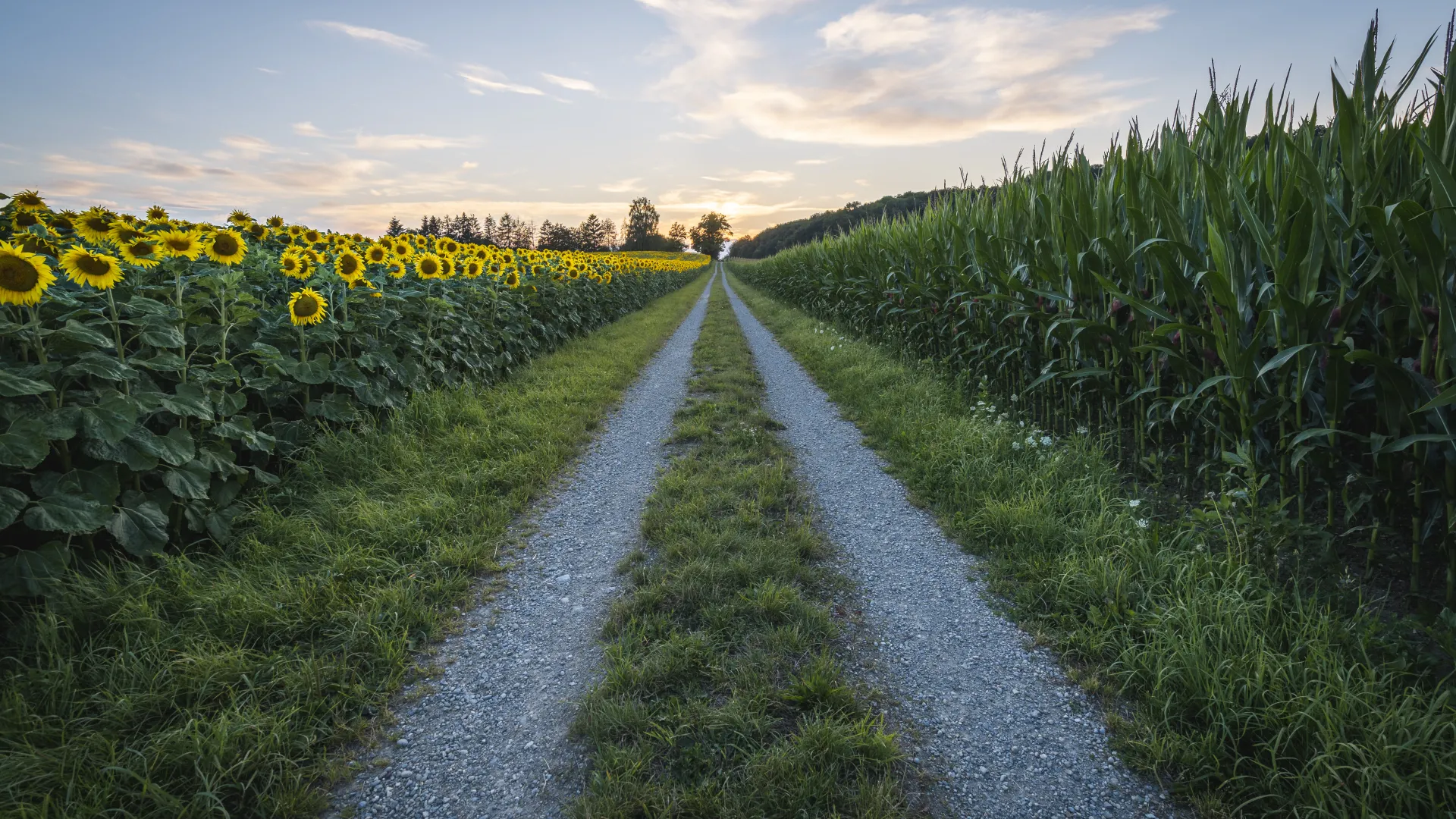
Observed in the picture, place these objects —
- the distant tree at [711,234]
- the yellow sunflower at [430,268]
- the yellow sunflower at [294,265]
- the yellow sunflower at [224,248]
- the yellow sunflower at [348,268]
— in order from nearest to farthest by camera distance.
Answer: the yellow sunflower at [224,248]
the yellow sunflower at [294,265]
the yellow sunflower at [348,268]
the yellow sunflower at [430,268]
the distant tree at [711,234]

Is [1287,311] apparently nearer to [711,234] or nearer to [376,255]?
[376,255]

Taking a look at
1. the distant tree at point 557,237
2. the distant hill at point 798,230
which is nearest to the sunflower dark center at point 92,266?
the distant hill at point 798,230

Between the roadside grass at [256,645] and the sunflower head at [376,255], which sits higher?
the sunflower head at [376,255]

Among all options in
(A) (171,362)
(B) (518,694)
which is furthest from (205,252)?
(B) (518,694)

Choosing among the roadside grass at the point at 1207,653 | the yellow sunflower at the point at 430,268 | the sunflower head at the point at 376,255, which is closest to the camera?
the roadside grass at the point at 1207,653

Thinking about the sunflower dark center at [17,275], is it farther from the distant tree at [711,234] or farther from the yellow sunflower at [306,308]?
the distant tree at [711,234]

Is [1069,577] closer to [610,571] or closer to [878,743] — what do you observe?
[878,743]

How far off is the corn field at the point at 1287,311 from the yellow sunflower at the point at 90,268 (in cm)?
461

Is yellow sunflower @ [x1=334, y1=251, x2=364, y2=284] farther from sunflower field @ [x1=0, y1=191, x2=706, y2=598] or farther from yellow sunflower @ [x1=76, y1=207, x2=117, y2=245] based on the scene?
yellow sunflower @ [x1=76, y1=207, x2=117, y2=245]

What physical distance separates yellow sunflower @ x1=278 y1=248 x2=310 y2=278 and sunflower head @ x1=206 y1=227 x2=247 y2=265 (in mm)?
589

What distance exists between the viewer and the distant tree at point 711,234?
107 metres

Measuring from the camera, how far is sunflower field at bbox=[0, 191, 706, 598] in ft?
8.16

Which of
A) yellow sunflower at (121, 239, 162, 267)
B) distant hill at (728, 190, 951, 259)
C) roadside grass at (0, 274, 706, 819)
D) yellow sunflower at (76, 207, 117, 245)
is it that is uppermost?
distant hill at (728, 190, 951, 259)

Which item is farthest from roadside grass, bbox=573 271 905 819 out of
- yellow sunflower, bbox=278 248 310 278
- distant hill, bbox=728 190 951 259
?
distant hill, bbox=728 190 951 259
